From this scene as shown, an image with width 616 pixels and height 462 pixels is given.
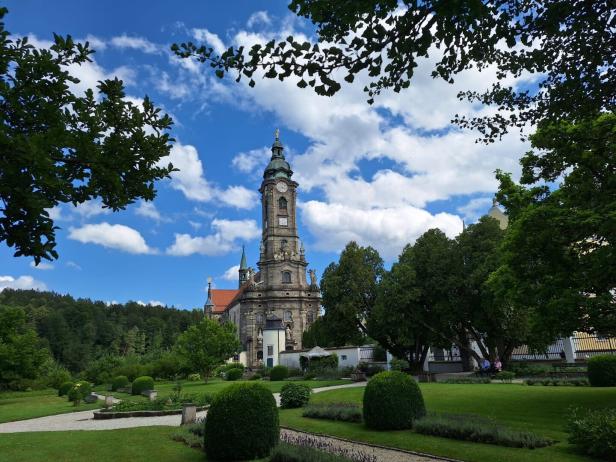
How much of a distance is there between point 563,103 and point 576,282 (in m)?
8.49

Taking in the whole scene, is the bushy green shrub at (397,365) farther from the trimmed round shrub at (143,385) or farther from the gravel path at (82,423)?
the trimmed round shrub at (143,385)

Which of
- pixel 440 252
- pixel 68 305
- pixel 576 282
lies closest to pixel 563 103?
pixel 576 282

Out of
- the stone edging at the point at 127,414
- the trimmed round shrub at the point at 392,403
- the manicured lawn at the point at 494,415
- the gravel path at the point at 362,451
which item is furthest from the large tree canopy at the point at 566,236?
the stone edging at the point at 127,414

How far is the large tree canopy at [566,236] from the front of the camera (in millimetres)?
11133

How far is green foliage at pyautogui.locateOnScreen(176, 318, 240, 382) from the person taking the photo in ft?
131

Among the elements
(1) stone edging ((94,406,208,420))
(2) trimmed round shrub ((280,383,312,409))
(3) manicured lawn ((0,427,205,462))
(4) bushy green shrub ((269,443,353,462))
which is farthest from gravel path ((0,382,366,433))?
(4) bushy green shrub ((269,443,353,462))

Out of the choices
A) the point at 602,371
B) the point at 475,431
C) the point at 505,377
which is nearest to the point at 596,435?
the point at 475,431

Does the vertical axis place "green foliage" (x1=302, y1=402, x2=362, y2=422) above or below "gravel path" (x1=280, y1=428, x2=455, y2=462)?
above

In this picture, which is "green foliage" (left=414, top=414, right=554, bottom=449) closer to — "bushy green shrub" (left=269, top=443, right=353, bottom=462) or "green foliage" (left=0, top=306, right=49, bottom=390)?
"bushy green shrub" (left=269, top=443, right=353, bottom=462)

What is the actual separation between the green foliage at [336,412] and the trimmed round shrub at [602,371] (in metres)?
11.1

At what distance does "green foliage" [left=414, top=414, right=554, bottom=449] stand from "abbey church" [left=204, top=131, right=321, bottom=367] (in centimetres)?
5917

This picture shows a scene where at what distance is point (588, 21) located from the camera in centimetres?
613

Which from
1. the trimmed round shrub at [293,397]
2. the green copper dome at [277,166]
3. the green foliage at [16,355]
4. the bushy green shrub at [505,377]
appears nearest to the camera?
the trimmed round shrub at [293,397]

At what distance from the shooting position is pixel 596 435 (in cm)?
861
